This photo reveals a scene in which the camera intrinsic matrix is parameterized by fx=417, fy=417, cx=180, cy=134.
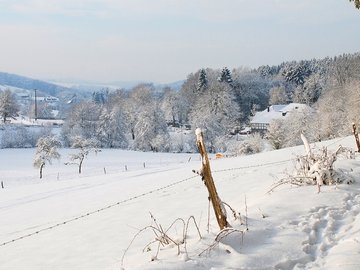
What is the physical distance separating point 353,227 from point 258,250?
1593 mm

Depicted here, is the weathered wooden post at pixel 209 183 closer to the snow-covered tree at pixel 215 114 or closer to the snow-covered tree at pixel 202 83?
the snow-covered tree at pixel 215 114

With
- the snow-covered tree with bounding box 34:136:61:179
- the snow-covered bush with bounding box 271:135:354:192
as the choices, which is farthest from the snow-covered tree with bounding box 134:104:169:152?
the snow-covered bush with bounding box 271:135:354:192

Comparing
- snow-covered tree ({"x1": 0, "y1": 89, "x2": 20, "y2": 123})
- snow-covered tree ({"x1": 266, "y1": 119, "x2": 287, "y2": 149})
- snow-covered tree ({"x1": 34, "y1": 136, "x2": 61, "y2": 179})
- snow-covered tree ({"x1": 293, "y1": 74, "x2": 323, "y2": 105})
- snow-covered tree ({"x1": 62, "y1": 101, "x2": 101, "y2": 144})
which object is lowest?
snow-covered tree ({"x1": 34, "y1": 136, "x2": 61, "y2": 179})

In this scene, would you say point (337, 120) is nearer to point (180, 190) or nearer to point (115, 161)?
point (115, 161)

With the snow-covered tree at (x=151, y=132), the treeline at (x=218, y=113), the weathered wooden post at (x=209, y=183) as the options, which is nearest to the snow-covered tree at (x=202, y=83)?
the treeline at (x=218, y=113)

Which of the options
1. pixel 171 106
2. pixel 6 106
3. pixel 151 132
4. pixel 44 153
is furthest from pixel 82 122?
pixel 44 153

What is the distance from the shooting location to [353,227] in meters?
5.42

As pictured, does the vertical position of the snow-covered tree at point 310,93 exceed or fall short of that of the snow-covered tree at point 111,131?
it exceeds it

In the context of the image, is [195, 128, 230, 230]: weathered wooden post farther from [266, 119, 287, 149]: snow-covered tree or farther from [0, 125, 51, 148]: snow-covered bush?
[0, 125, 51, 148]: snow-covered bush

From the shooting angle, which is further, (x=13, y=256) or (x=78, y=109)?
(x=78, y=109)

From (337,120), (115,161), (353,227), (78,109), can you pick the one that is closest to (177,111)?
(78,109)

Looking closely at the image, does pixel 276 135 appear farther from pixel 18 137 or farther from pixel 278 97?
pixel 278 97

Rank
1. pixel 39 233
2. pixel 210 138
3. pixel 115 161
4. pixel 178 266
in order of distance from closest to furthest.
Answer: pixel 178 266 → pixel 39 233 → pixel 115 161 → pixel 210 138

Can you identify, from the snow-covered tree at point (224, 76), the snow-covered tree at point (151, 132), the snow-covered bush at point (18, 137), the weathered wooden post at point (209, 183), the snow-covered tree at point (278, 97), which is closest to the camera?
the weathered wooden post at point (209, 183)
